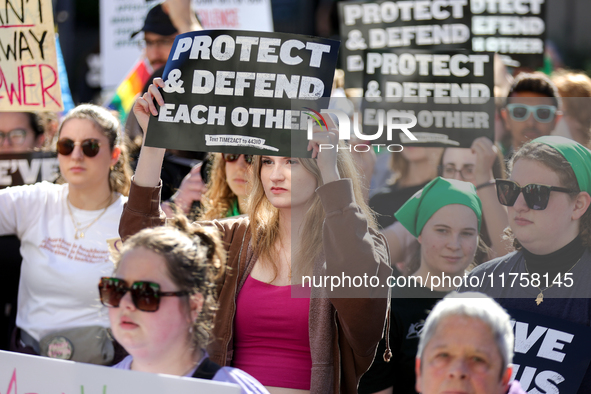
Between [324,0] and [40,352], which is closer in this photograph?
[40,352]

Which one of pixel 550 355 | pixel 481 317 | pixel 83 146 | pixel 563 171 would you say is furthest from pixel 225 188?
pixel 481 317

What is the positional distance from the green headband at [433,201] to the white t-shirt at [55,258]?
141 cm

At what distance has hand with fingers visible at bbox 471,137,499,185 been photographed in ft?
9.52

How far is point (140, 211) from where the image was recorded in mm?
2520

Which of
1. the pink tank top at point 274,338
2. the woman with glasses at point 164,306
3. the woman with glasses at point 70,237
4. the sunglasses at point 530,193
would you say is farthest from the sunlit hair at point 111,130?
the sunglasses at point 530,193

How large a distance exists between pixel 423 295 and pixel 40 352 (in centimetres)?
184

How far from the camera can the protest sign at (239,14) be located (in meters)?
5.98

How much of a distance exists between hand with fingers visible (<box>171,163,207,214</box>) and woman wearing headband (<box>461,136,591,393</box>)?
1.95 meters

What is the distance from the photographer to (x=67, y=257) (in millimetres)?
3223

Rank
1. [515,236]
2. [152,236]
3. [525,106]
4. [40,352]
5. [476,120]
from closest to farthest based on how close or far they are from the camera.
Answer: [152,236] → [515,236] → [476,120] → [40,352] → [525,106]

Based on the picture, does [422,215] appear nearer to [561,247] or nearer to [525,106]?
[561,247]

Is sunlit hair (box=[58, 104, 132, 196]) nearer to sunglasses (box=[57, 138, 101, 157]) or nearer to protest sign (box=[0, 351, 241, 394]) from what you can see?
sunglasses (box=[57, 138, 101, 157])

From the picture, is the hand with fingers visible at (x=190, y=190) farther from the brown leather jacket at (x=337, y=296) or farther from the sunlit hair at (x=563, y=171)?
the sunlit hair at (x=563, y=171)

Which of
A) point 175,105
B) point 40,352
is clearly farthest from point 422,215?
point 40,352
